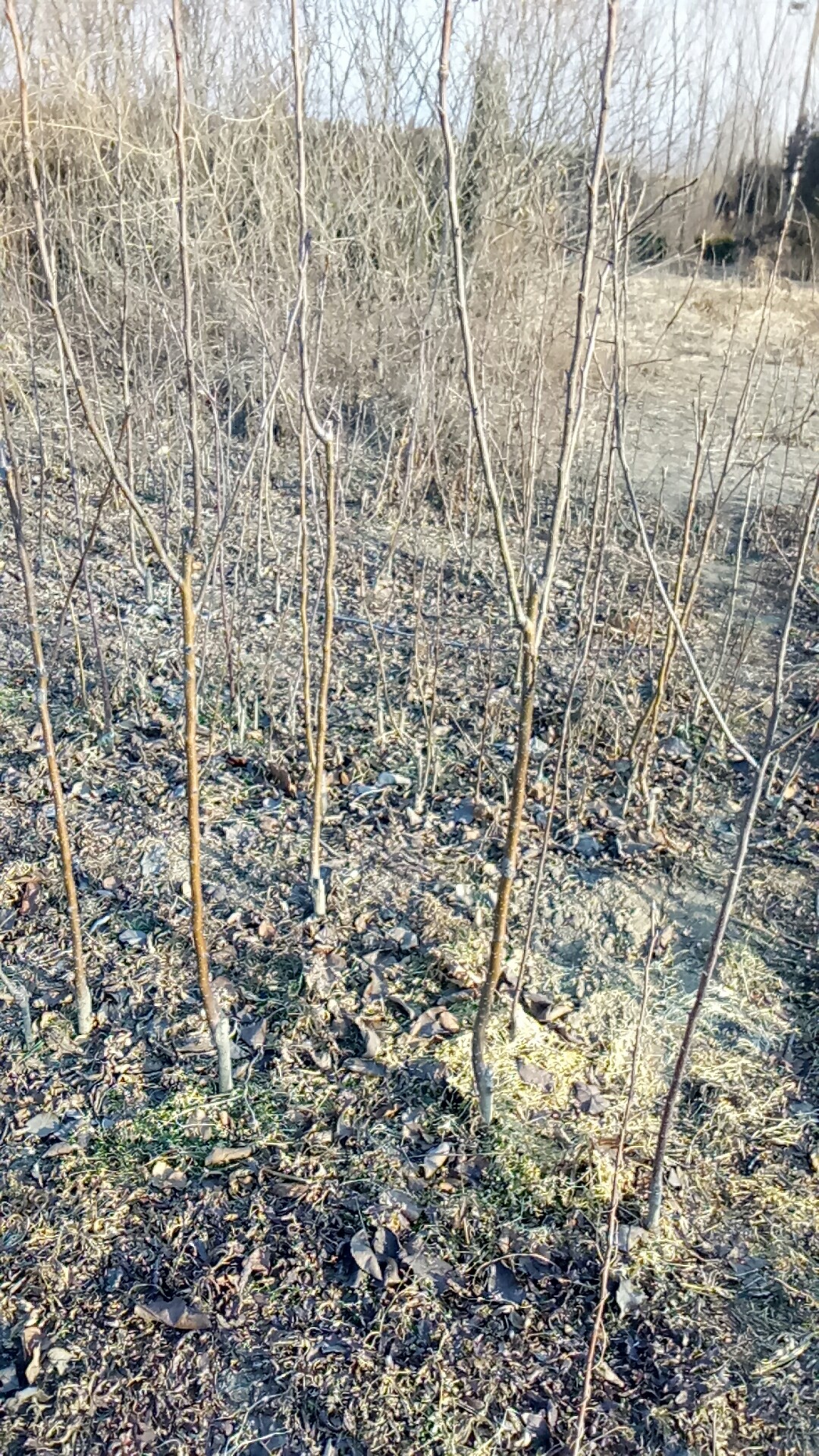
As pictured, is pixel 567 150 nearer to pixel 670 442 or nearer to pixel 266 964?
pixel 670 442

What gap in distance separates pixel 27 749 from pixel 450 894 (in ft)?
5.11

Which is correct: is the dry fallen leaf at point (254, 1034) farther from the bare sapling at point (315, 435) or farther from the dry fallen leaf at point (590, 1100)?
the dry fallen leaf at point (590, 1100)

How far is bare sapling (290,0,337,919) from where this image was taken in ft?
5.87

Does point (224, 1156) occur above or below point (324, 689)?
below

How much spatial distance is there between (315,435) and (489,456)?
652 mm

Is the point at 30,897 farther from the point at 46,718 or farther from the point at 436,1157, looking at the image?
the point at 436,1157

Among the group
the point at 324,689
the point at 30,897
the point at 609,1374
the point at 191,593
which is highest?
the point at 191,593

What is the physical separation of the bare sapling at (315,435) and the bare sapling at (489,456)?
348 millimetres

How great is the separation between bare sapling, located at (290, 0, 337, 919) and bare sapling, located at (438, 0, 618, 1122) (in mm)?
348

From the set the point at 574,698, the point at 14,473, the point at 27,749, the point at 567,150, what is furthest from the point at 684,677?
the point at 567,150

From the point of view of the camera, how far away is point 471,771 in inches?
136

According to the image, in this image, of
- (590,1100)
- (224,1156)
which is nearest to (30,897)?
(224,1156)

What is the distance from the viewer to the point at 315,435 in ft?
7.32

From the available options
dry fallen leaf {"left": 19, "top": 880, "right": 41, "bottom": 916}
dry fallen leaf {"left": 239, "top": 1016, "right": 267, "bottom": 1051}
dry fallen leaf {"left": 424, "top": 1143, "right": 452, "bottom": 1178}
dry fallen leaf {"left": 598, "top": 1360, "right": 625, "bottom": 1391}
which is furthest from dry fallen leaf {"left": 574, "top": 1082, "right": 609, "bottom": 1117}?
dry fallen leaf {"left": 19, "top": 880, "right": 41, "bottom": 916}
